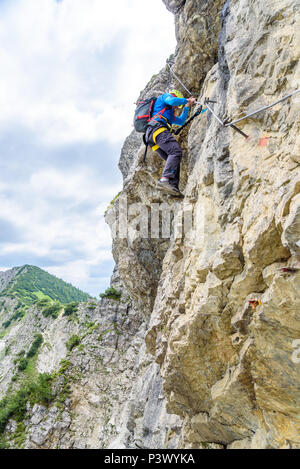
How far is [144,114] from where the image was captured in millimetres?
7434

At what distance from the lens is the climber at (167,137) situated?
6738 mm

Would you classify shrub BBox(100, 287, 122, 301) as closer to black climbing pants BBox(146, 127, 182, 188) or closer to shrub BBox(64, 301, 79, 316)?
shrub BBox(64, 301, 79, 316)

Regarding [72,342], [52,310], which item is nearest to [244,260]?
[72,342]

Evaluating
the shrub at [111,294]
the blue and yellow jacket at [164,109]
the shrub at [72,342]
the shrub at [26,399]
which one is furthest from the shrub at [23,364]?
the blue and yellow jacket at [164,109]

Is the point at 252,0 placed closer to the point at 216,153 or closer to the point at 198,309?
the point at 216,153

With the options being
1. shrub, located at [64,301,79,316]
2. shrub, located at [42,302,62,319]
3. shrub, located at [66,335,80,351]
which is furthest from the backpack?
shrub, located at [42,302,62,319]

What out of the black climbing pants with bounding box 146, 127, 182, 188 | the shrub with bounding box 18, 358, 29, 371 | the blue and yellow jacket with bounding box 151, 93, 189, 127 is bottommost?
the shrub with bounding box 18, 358, 29, 371

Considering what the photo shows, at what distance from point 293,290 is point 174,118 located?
614 centimetres

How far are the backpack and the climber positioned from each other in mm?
127

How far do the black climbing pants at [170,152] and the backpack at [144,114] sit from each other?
0.33m

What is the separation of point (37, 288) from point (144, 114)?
10743 cm

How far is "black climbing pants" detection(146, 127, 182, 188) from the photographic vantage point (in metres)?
6.73

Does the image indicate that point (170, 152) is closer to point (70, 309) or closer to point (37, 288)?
point (70, 309)
